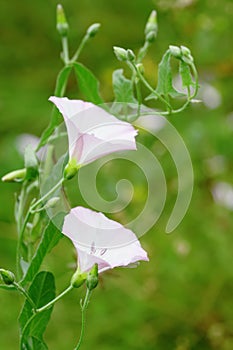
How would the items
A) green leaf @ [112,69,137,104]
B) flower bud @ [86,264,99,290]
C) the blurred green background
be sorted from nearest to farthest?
flower bud @ [86,264,99,290] < green leaf @ [112,69,137,104] < the blurred green background

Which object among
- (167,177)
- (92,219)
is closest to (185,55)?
(92,219)

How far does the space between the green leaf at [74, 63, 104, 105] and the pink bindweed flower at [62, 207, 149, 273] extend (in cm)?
11

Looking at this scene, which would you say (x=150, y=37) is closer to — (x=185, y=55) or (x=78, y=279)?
(x=185, y=55)

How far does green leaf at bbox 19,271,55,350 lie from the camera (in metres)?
0.40

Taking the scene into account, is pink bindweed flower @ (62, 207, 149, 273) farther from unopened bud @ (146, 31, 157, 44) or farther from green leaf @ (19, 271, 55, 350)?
unopened bud @ (146, 31, 157, 44)

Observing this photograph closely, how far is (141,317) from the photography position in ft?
3.70

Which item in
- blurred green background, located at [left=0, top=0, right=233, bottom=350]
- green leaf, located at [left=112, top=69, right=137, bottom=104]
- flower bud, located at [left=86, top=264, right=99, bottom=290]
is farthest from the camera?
blurred green background, located at [left=0, top=0, right=233, bottom=350]

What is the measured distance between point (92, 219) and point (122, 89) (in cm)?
12

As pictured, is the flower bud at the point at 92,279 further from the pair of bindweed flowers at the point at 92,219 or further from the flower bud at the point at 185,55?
the flower bud at the point at 185,55

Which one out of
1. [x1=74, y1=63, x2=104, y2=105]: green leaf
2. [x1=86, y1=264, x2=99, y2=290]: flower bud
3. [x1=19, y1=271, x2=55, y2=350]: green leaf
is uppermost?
[x1=74, y1=63, x2=104, y2=105]: green leaf

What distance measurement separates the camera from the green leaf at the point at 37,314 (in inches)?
15.7

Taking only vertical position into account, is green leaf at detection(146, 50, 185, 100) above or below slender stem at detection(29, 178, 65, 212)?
above

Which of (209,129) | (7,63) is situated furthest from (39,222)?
(7,63)

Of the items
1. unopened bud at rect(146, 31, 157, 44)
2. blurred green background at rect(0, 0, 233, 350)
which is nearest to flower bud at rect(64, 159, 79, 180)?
unopened bud at rect(146, 31, 157, 44)
